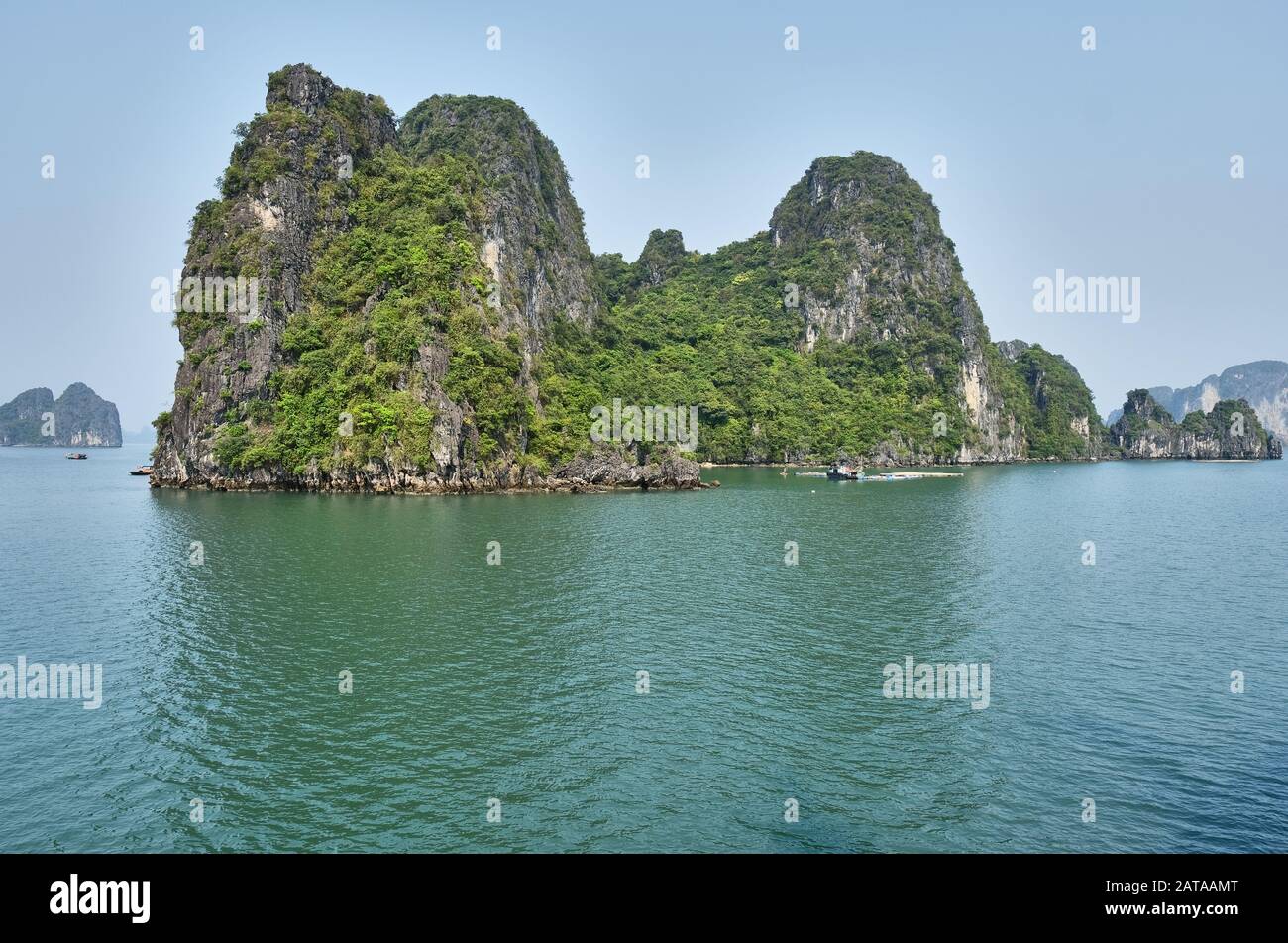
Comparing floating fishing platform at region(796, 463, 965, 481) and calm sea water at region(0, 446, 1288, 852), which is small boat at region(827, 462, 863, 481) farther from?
calm sea water at region(0, 446, 1288, 852)

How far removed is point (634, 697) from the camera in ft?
79.8

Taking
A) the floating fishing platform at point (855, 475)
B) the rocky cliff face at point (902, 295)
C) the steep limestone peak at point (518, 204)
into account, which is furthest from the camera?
the rocky cliff face at point (902, 295)

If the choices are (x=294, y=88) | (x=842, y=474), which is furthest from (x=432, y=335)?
(x=842, y=474)

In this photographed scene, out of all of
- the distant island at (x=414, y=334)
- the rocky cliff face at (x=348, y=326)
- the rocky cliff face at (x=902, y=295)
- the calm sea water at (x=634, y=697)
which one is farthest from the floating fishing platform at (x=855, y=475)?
the calm sea water at (x=634, y=697)

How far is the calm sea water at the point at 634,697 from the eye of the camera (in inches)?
667

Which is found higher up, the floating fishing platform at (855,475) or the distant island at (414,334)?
the distant island at (414,334)

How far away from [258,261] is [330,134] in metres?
22.5

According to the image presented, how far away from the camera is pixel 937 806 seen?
57.6 ft

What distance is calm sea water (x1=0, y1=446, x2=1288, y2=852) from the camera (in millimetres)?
16953

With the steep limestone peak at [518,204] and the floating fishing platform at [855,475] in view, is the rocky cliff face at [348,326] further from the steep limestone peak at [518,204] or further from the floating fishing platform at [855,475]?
the floating fishing platform at [855,475]
